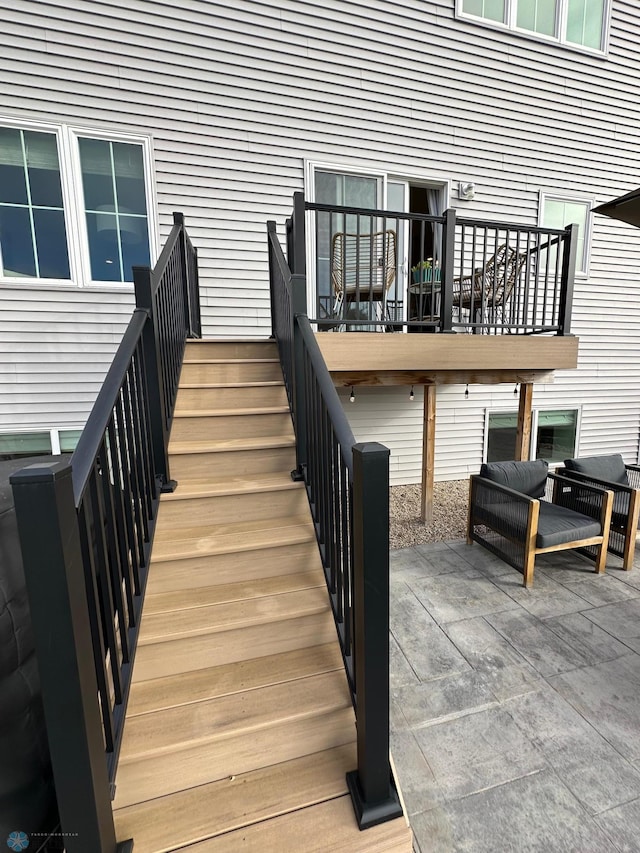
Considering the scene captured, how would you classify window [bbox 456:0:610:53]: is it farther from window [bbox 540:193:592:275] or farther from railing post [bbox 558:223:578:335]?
railing post [bbox 558:223:578:335]

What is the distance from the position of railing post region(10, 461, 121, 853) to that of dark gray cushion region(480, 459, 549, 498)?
3.67 metres

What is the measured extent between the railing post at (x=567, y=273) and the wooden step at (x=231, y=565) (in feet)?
12.4

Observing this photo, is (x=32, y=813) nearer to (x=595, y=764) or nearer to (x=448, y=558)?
(x=595, y=764)

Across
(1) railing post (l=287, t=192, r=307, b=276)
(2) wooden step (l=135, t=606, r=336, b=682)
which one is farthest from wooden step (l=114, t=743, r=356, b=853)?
(1) railing post (l=287, t=192, r=307, b=276)

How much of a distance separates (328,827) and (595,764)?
1.40 metres

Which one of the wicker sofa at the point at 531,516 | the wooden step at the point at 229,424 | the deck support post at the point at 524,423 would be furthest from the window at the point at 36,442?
the deck support post at the point at 524,423

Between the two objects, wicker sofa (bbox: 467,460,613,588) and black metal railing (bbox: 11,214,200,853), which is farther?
wicker sofa (bbox: 467,460,613,588)

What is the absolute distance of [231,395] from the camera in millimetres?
2922

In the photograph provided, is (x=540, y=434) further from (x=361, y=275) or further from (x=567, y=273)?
(x=361, y=275)

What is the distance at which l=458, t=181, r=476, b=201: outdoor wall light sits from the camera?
208 inches

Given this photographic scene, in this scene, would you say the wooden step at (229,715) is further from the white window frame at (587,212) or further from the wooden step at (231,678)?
the white window frame at (587,212)

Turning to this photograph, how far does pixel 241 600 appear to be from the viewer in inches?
74.2

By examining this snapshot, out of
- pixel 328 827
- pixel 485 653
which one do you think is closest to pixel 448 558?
pixel 485 653

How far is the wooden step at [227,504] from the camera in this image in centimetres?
219
